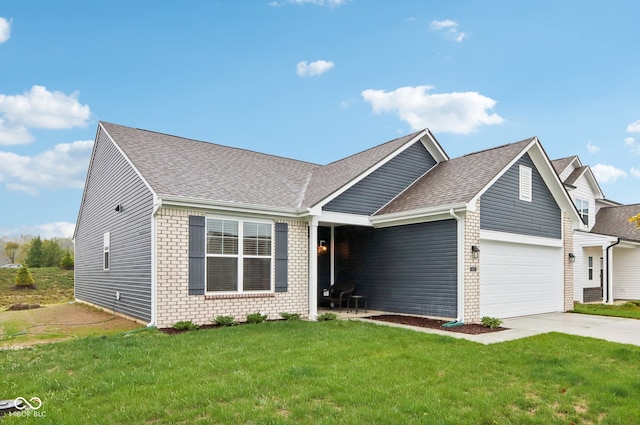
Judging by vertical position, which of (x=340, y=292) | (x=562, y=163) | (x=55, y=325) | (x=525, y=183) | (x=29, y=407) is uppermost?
(x=562, y=163)

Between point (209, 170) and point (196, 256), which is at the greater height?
point (209, 170)

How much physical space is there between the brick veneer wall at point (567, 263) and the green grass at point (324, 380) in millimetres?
6466

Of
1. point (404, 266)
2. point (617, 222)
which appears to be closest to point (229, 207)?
point (404, 266)

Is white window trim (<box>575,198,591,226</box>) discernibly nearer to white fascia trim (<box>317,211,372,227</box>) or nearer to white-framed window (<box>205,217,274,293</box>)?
white fascia trim (<box>317,211,372,227</box>)

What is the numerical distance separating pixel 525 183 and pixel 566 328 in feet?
14.9

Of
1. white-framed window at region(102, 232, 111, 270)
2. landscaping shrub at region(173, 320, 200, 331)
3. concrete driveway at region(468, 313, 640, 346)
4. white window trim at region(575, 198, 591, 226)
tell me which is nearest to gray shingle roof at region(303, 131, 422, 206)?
landscaping shrub at region(173, 320, 200, 331)

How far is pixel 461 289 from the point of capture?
1043cm

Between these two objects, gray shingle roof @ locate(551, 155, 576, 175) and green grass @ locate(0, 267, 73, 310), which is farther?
gray shingle roof @ locate(551, 155, 576, 175)

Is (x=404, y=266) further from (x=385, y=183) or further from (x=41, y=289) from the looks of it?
(x=41, y=289)

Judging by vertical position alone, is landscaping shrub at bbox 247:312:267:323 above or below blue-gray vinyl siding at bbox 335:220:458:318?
below

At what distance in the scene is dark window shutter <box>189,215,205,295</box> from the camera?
32.1 feet

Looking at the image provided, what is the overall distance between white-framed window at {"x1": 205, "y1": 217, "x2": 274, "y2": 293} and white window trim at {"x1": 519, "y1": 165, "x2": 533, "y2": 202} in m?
7.56

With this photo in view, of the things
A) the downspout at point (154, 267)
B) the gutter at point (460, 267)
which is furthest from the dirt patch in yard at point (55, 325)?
the gutter at point (460, 267)

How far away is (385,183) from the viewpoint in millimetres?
13078
